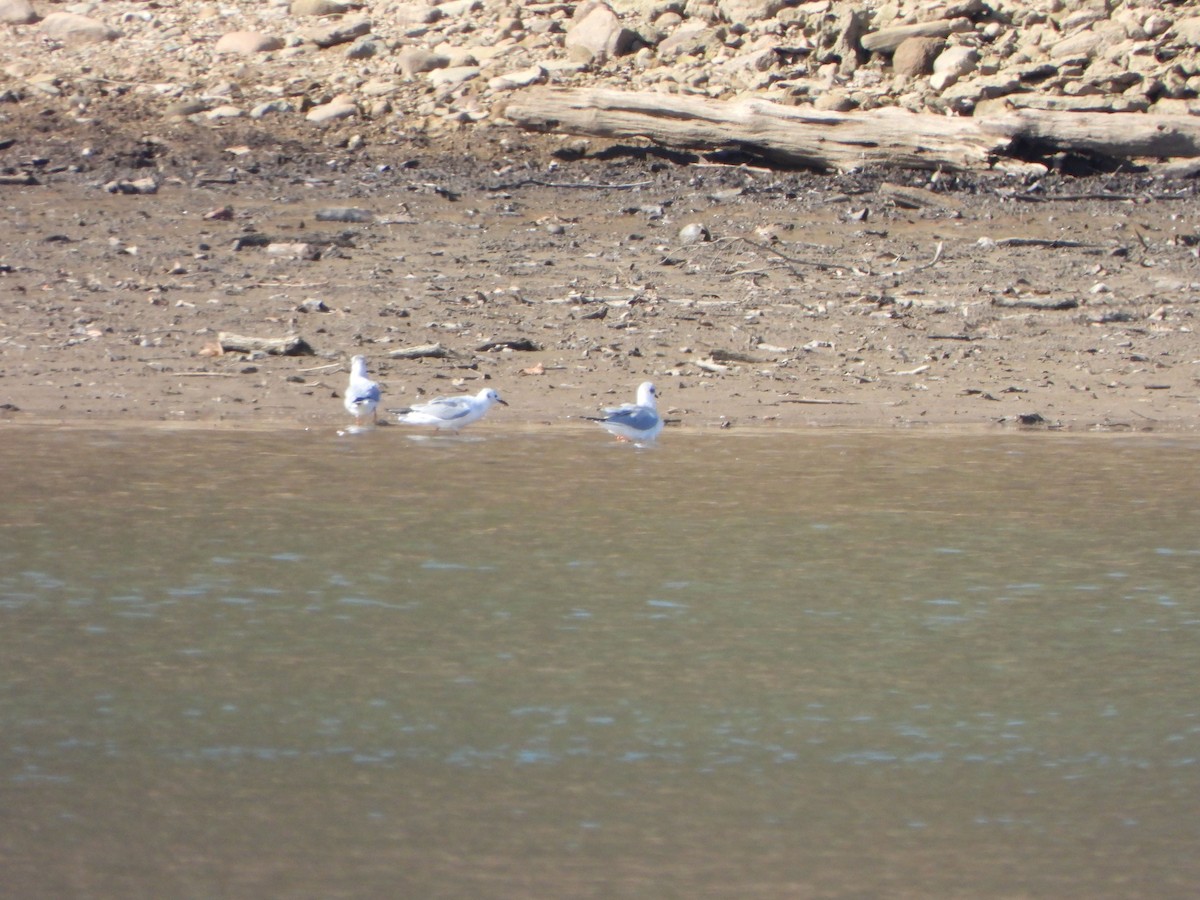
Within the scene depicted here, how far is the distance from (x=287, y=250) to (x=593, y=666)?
7.50 meters

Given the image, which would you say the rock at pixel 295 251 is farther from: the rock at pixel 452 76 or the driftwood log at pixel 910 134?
the rock at pixel 452 76

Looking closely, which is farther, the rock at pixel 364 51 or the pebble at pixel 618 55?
the rock at pixel 364 51

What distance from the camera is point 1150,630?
19.7ft

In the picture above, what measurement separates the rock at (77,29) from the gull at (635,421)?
1009cm

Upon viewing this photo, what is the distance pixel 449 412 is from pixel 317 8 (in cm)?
950

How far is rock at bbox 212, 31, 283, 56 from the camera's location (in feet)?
56.3

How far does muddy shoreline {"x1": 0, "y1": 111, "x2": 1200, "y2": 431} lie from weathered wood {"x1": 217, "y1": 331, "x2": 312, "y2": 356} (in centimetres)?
5

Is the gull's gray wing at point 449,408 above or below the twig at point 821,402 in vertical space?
above

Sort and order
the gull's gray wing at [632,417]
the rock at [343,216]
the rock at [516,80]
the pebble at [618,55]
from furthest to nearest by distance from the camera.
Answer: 1. the rock at [516,80]
2. the pebble at [618,55]
3. the rock at [343,216]
4. the gull's gray wing at [632,417]

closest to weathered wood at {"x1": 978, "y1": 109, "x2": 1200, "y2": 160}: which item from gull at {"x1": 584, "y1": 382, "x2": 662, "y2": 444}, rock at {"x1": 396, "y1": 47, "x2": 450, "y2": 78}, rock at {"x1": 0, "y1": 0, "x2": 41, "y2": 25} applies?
rock at {"x1": 396, "y1": 47, "x2": 450, "y2": 78}

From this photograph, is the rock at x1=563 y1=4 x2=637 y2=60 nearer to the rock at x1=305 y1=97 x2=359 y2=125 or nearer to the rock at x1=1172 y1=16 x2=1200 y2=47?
the rock at x1=305 y1=97 x2=359 y2=125

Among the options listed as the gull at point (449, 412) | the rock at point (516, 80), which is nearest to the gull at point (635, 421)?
the gull at point (449, 412)

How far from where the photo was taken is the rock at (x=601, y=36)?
1631 centimetres

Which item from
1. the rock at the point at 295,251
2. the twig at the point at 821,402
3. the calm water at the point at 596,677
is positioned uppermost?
the rock at the point at 295,251
